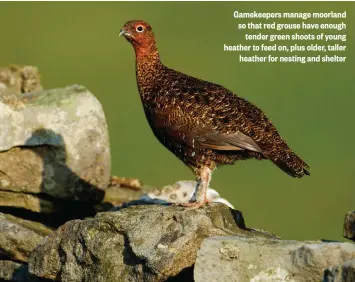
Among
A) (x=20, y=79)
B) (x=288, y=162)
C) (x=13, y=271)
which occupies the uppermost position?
(x=20, y=79)

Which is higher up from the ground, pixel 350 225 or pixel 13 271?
pixel 350 225

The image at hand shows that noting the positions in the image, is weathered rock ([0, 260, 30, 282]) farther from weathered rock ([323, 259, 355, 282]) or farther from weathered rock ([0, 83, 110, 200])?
weathered rock ([323, 259, 355, 282])

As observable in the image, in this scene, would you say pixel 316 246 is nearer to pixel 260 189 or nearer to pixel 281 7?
pixel 260 189

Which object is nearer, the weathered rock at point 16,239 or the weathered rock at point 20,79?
the weathered rock at point 16,239

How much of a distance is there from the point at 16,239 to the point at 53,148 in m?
1.61

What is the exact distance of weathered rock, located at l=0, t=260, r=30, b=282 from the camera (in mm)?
9617

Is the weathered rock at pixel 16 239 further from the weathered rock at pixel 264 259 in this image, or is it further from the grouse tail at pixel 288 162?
Answer: the weathered rock at pixel 264 259

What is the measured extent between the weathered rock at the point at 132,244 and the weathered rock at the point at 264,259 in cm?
52

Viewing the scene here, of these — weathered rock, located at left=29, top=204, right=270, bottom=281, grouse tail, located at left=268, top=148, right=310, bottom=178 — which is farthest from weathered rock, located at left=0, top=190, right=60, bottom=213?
grouse tail, located at left=268, top=148, right=310, bottom=178

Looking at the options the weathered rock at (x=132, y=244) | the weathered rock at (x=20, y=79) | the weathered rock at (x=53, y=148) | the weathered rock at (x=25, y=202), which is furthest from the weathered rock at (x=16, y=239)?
the weathered rock at (x=20, y=79)

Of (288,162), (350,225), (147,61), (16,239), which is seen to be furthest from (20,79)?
(350,225)

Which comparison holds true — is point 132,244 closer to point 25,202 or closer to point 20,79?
point 25,202

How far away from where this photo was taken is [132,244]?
27.3 ft

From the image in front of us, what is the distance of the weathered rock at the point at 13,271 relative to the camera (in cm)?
962
